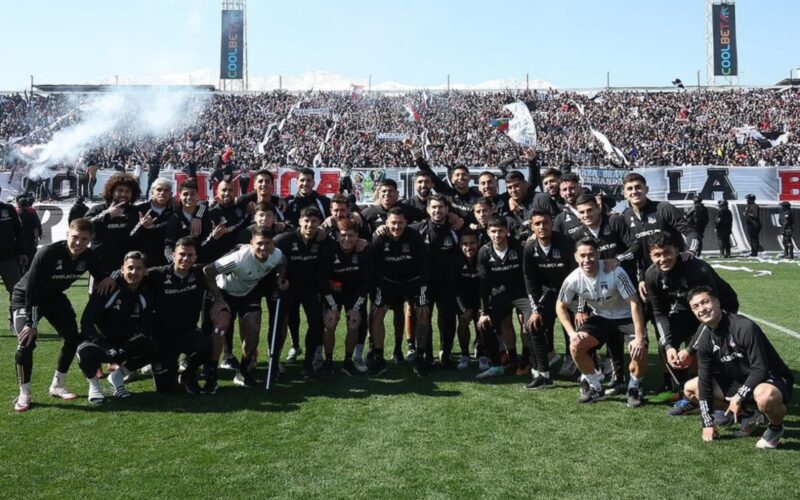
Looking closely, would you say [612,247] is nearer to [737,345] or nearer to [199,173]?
[737,345]

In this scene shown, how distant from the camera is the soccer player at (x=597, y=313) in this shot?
6.39 metres

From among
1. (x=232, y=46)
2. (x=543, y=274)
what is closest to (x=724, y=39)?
(x=232, y=46)

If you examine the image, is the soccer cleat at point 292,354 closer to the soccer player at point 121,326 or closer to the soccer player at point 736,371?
the soccer player at point 121,326

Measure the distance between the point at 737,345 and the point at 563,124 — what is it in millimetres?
38110

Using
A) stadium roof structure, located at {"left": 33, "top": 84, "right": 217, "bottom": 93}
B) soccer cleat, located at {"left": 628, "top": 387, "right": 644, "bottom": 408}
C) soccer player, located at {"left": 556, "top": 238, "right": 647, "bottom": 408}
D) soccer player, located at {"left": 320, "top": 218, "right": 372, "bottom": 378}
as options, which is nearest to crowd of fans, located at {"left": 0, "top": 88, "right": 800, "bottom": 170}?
stadium roof structure, located at {"left": 33, "top": 84, "right": 217, "bottom": 93}

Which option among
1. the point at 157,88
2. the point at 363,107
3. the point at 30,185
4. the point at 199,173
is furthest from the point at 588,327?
the point at 157,88

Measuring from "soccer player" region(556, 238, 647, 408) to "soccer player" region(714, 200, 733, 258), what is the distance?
54.8 ft

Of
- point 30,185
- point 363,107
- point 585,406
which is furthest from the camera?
point 363,107

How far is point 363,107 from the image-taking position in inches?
1790

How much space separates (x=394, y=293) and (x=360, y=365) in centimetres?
92

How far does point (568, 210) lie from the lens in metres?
7.98

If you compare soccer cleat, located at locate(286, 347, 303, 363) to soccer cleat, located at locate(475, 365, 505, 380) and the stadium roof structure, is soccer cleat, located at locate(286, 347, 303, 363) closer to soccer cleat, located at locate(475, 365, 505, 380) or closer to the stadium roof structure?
soccer cleat, located at locate(475, 365, 505, 380)

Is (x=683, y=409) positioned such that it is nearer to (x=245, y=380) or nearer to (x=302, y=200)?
(x=245, y=380)

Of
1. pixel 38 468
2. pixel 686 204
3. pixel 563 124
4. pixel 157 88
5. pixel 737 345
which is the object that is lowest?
pixel 38 468
